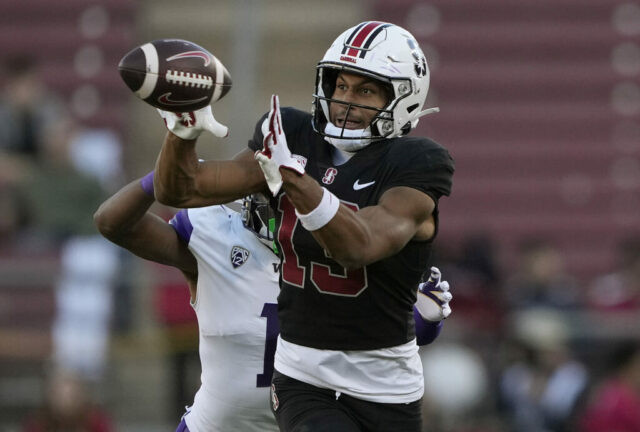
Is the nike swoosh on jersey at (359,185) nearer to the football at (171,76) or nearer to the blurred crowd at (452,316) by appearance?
the football at (171,76)

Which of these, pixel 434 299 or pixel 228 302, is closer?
pixel 434 299

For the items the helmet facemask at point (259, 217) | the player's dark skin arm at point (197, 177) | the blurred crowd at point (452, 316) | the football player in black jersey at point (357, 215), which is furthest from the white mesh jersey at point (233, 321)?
the blurred crowd at point (452, 316)

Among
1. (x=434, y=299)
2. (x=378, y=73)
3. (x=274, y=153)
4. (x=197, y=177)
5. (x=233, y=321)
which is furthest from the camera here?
(x=233, y=321)

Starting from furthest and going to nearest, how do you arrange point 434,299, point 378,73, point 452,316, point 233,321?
point 452,316
point 233,321
point 434,299
point 378,73

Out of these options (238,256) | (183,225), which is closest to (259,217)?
(238,256)

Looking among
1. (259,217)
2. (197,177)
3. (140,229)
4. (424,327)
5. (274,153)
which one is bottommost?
(424,327)

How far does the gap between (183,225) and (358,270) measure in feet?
3.31

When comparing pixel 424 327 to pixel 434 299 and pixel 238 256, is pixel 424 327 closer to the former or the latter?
pixel 434 299

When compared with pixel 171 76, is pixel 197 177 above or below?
below

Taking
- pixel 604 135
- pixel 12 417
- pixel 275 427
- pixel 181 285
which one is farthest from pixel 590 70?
pixel 275 427

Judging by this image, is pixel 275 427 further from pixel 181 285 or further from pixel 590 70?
pixel 590 70

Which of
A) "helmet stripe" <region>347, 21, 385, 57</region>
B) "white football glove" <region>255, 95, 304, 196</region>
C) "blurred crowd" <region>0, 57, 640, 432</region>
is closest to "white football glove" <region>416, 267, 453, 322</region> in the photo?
"helmet stripe" <region>347, 21, 385, 57</region>

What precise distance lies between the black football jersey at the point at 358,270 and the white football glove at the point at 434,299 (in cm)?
41

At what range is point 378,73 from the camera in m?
3.99
